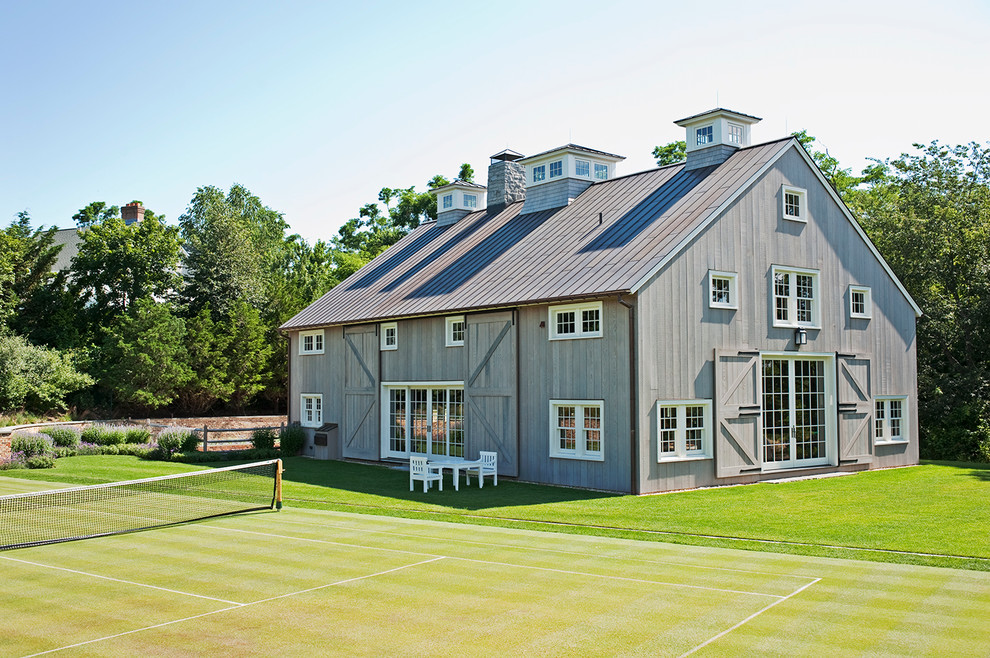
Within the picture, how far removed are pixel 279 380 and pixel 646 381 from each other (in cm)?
3044

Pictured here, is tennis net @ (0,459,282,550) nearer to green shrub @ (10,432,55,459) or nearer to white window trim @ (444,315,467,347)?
white window trim @ (444,315,467,347)

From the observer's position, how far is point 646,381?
66.4 feet

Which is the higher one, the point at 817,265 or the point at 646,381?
the point at 817,265

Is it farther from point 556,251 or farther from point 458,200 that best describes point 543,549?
point 458,200

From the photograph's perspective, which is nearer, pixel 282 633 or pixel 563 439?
pixel 282 633

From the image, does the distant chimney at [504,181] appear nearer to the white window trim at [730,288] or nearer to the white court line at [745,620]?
the white window trim at [730,288]

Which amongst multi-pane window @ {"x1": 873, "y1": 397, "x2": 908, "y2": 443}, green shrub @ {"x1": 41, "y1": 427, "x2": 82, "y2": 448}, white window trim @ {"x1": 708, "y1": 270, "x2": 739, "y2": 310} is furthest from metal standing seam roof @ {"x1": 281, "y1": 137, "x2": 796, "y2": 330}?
multi-pane window @ {"x1": 873, "y1": 397, "x2": 908, "y2": 443}

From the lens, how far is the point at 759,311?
907 inches

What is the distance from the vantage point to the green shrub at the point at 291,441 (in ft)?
103

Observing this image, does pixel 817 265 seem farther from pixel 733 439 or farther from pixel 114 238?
pixel 114 238

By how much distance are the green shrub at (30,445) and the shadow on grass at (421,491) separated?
318 inches

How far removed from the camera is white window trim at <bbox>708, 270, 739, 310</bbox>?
2189cm

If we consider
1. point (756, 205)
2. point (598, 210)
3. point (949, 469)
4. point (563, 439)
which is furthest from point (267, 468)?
point (949, 469)

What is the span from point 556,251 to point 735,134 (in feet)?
21.1
